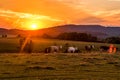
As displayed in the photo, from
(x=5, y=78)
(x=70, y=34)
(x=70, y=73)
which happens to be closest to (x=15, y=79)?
(x=5, y=78)

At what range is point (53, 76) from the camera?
2191cm

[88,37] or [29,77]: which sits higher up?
[88,37]

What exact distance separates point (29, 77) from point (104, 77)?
5459mm

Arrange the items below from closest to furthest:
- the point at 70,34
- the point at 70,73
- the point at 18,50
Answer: the point at 70,73, the point at 18,50, the point at 70,34

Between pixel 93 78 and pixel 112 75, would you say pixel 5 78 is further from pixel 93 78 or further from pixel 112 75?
pixel 112 75

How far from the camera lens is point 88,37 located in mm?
101375

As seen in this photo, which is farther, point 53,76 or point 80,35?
point 80,35

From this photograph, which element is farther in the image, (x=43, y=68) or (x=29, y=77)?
(x=43, y=68)

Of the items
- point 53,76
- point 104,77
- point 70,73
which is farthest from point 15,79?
point 104,77

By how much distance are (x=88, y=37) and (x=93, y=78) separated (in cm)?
8048

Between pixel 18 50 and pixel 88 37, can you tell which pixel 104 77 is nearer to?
pixel 18 50

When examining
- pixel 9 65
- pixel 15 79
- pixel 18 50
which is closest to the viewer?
pixel 15 79

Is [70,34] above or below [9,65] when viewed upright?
above

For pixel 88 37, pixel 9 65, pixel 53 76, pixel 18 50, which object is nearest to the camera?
pixel 53 76
